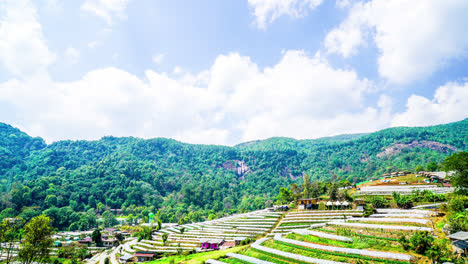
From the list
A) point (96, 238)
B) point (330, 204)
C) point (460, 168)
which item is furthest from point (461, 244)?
point (96, 238)

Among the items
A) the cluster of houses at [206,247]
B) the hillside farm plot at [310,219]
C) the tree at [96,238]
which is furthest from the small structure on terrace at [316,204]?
the tree at [96,238]

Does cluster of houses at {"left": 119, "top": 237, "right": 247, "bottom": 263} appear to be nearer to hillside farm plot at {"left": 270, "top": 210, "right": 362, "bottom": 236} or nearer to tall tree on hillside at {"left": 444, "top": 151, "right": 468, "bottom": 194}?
hillside farm plot at {"left": 270, "top": 210, "right": 362, "bottom": 236}

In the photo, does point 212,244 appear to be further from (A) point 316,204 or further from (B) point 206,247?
(A) point 316,204

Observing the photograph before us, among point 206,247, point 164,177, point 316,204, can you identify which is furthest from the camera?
point 164,177

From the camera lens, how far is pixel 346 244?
24.6 metres

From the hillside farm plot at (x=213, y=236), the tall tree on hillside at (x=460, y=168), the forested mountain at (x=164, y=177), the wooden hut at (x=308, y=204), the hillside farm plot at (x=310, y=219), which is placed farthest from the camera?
the forested mountain at (x=164, y=177)


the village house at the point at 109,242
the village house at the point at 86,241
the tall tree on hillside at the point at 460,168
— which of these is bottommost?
the village house at the point at 109,242

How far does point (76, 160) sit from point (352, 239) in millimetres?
204100

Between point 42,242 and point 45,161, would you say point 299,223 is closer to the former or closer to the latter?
point 42,242

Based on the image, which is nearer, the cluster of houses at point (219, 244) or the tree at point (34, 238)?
the tree at point (34, 238)

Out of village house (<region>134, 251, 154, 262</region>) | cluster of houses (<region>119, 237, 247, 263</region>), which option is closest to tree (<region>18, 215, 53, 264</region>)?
cluster of houses (<region>119, 237, 247, 263</region>)

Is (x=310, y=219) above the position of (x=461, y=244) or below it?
below

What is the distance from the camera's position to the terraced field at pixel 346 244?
2145cm

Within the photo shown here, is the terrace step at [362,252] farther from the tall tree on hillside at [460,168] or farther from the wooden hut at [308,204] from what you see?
the wooden hut at [308,204]
